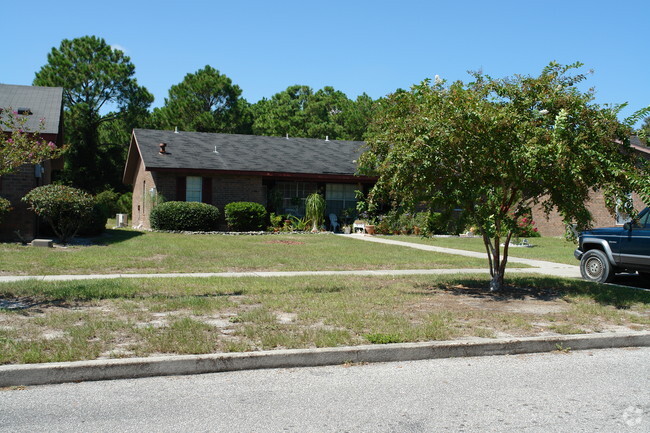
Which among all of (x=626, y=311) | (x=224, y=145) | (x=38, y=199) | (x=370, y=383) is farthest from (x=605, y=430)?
(x=224, y=145)

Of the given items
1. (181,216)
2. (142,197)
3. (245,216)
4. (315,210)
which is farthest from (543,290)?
(142,197)

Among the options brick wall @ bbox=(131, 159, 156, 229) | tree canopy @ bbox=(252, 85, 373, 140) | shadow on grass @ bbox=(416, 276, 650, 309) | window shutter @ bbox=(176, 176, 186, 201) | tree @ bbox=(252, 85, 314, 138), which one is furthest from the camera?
tree @ bbox=(252, 85, 314, 138)

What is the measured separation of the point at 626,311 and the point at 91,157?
43770 mm

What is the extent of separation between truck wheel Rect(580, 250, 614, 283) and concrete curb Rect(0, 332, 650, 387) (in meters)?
4.96

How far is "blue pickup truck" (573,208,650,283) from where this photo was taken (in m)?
11.0

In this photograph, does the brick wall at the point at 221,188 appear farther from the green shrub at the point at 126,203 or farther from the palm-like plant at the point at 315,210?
the green shrub at the point at 126,203

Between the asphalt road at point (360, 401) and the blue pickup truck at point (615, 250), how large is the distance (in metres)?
5.54

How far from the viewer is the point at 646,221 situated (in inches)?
440

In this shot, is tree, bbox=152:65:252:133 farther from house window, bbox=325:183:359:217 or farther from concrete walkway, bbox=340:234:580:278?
concrete walkway, bbox=340:234:580:278

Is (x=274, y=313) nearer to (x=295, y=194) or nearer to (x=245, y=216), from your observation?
(x=245, y=216)

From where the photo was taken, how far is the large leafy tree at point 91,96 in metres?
45.3

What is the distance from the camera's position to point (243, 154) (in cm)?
2850

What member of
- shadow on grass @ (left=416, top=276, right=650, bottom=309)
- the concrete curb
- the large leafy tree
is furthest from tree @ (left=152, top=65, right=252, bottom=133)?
the concrete curb
